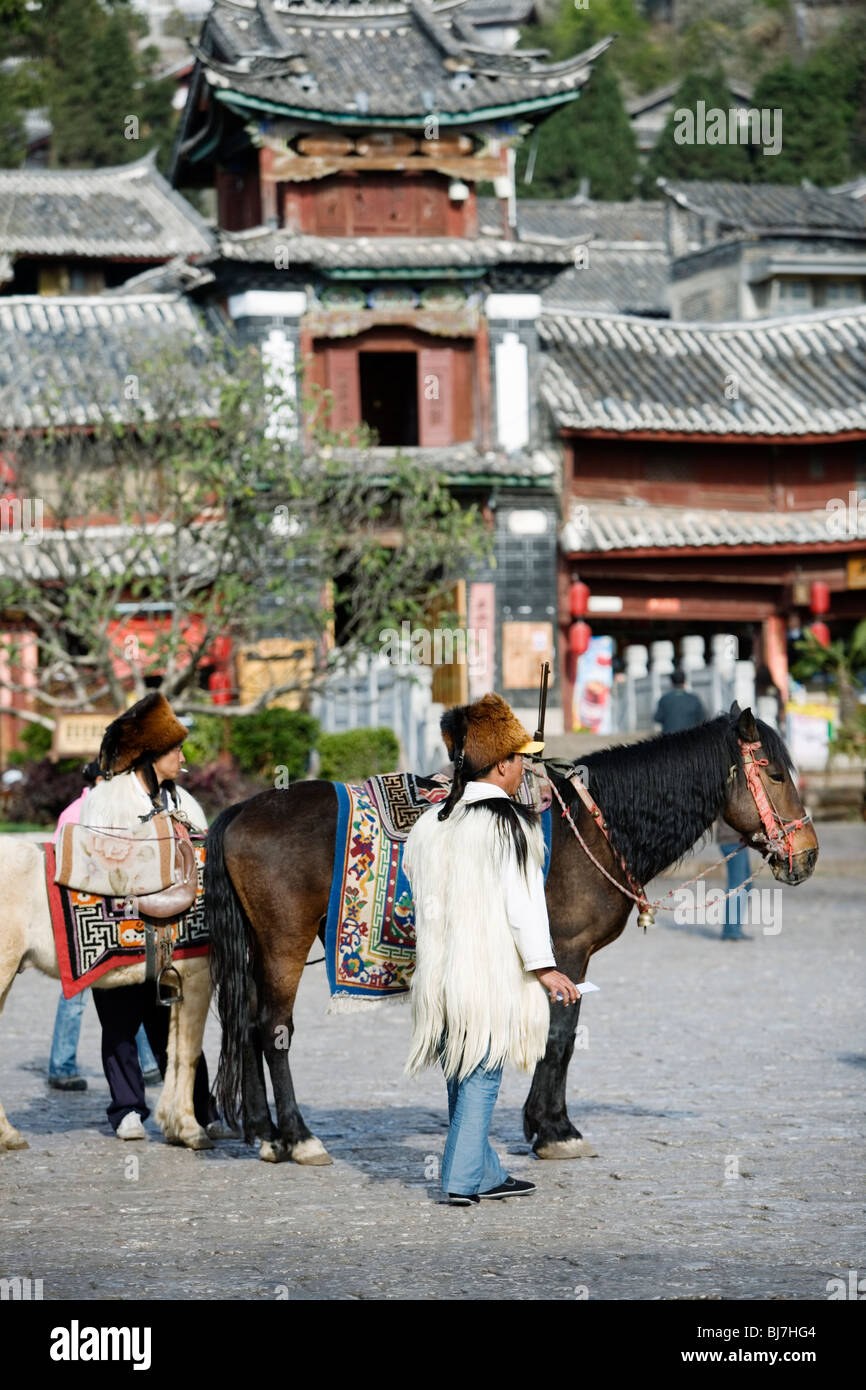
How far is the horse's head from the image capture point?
8.21 meters

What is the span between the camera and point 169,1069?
326 inches

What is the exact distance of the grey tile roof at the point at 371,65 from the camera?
2788 cm

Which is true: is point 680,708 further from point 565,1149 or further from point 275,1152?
point 275,1152

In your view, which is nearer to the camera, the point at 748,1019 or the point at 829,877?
the point at 748,1019

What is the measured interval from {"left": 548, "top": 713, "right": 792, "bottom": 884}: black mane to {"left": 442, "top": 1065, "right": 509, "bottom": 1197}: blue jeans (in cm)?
142

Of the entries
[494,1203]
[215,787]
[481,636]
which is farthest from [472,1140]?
[481,636]

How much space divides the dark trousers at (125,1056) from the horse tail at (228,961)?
14.1 inches

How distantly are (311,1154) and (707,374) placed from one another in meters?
25.4

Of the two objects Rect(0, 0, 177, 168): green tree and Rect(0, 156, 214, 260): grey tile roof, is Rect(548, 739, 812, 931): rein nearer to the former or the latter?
Rect(0, 156, 214, 260): grey tile roof

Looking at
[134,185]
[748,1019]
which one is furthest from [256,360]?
[134,185]

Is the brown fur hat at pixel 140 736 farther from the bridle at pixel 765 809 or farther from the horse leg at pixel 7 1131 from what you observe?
the bridle at pixel 765 809

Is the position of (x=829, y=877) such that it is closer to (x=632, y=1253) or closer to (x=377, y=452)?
(x=377, y=452)

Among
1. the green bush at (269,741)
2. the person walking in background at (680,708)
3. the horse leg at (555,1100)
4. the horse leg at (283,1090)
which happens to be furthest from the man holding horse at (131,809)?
the green bush at (269,741)

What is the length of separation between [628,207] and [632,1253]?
157ft
